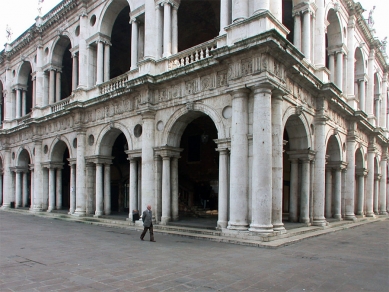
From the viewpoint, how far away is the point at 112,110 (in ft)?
60.4

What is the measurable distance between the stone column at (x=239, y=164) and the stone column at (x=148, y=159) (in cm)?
480

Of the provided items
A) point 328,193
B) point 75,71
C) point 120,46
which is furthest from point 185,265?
point 120,46

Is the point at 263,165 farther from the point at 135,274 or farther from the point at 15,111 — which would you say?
the point at 15,111

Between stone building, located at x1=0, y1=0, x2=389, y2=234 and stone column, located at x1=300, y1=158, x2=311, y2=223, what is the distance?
0.09 meters

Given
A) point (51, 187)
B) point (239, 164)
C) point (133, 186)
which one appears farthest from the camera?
point (51, 187)

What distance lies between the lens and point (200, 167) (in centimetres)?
2284

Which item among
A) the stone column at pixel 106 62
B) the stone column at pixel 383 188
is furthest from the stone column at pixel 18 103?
the stone column at pixel 383 188

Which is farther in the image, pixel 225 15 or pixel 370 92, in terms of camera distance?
pixel 370 92

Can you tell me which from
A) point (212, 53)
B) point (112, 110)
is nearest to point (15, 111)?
point (112, 110)

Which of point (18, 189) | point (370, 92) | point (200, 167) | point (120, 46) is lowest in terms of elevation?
point (18, 189)

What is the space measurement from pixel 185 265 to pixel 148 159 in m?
8.15

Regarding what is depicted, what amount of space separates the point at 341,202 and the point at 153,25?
14663 millimetres

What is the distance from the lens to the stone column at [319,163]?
15.8 m

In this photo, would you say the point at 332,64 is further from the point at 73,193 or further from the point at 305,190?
the point at 73,193
